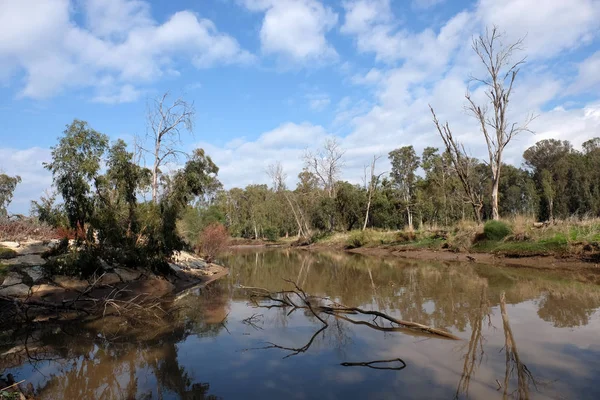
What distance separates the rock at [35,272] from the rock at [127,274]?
8.35 feet

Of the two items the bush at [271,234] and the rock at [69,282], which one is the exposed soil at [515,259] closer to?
the rock at [69,282]

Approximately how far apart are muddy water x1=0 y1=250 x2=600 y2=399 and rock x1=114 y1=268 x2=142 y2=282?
4060mm

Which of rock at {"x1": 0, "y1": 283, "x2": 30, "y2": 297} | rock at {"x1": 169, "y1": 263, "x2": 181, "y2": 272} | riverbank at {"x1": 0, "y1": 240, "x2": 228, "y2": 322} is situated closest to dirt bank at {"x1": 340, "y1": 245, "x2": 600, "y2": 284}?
riverbank at {"x1": 0, "y1": 240, "x2": 228, "y2": 322}

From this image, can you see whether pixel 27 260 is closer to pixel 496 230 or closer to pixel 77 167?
pixel 77 167

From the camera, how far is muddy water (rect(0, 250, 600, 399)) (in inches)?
211

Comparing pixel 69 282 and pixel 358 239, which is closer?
pixel 69 282

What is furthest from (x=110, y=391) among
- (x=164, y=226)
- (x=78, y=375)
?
(x=164, y=226)

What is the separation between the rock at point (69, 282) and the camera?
39.9ft

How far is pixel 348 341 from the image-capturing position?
7.52 m

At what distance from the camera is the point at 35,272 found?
475 inches

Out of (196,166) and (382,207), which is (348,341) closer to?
(196,166)

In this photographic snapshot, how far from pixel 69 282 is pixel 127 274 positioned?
2.38 meters

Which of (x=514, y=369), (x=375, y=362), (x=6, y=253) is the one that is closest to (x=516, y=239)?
(x=514, y=369)

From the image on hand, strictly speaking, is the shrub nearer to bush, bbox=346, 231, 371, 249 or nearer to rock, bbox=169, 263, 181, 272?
rock, bbox=169, 263, 181, 272
